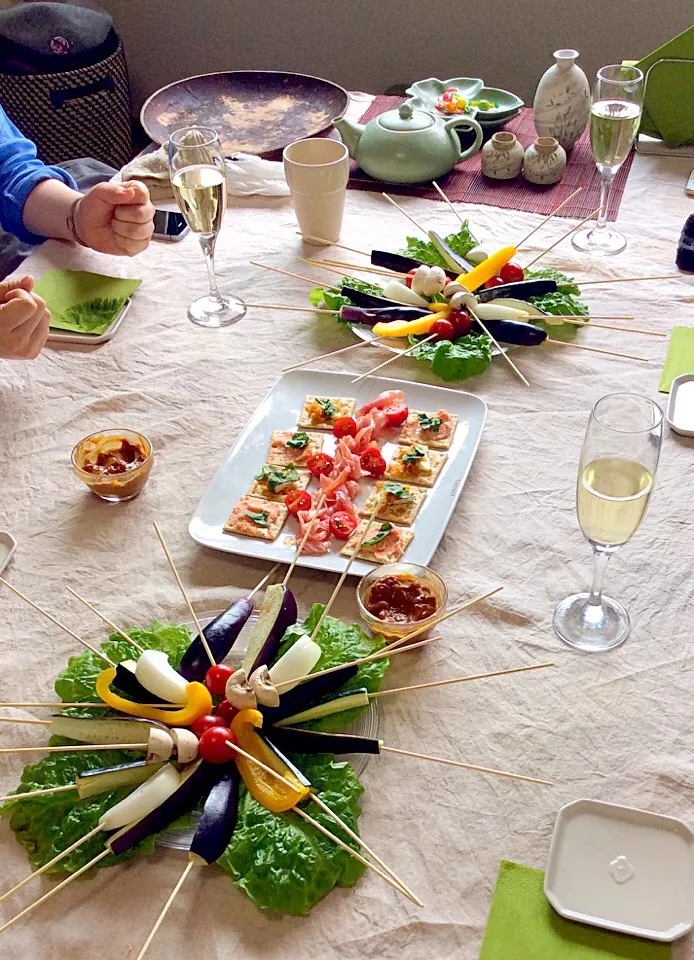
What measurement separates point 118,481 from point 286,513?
0.26 meters

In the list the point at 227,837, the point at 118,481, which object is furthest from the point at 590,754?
the point at 118,481

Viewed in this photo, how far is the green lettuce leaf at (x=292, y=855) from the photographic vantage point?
88 cm

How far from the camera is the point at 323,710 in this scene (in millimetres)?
1012

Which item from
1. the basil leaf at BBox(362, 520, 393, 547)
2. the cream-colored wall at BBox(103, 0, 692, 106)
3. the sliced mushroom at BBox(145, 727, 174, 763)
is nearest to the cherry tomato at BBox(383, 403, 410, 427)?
the basil leaf at BBox(362, 520, 393, 547)

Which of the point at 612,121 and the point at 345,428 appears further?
the point at 612,121

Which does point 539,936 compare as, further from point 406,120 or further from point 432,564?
point 406,120

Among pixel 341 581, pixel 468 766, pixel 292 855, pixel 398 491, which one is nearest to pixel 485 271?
pixel 398 491

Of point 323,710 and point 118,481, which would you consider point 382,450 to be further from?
point 323,710

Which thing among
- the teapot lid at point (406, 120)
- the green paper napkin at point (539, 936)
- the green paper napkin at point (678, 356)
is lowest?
the green paper napkin at point (539, 936)

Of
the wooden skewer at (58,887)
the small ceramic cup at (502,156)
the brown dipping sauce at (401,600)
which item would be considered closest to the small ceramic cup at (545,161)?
the small ceramic cup at (502,156)

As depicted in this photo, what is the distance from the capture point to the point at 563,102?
2.10 metres

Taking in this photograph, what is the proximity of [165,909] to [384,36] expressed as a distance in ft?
11.9

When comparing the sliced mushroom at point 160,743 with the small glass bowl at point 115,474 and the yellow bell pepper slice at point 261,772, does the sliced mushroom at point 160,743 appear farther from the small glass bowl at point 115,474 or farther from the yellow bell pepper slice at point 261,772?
the small glass bowl at point 115,474

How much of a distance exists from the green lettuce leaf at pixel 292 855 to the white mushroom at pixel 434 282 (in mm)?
1004
